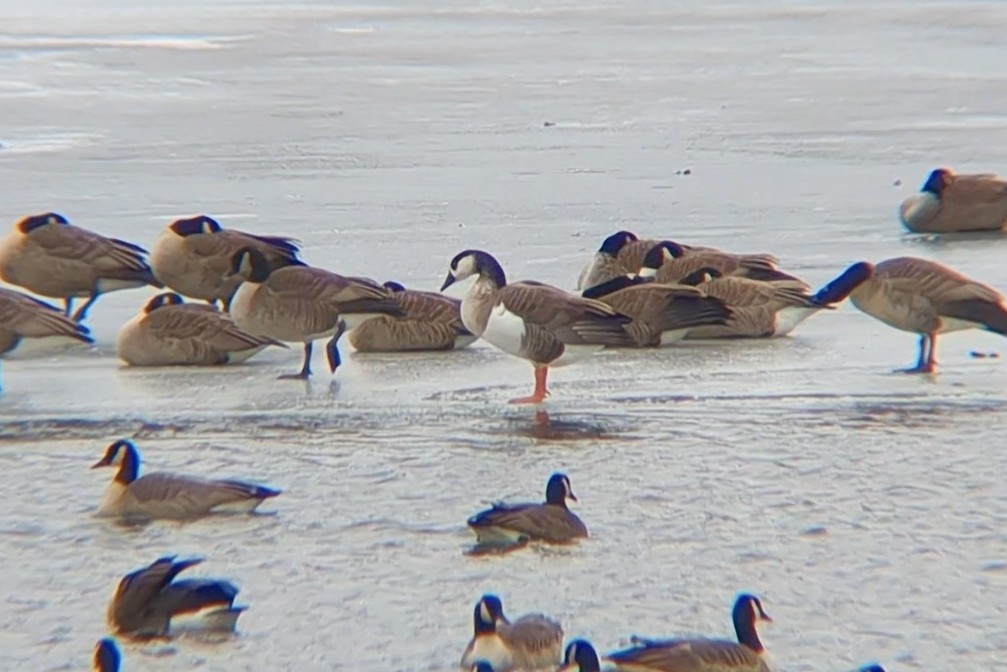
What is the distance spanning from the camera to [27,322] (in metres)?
10.5

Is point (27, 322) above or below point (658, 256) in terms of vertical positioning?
below

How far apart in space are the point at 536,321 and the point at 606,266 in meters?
2.28

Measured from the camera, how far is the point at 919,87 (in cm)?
2402

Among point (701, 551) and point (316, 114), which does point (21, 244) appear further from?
point (316, 114)

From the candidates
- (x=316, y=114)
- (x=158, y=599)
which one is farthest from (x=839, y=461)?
(x=316, y=114)

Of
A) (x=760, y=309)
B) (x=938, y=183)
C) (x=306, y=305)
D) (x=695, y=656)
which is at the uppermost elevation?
(x=938, y=183)

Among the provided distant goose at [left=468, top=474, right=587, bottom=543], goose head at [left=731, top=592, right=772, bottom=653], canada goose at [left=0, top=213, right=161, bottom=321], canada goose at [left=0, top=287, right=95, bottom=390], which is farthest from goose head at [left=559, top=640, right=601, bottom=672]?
canada goose at [left=0, top=213, right=161, bottom=321]

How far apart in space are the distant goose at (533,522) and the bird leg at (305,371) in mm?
3198

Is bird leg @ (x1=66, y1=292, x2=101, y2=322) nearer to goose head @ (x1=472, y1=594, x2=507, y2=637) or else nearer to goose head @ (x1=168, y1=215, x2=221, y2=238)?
goose head @ (x1=168, y1=215, x2=221, y2=238)

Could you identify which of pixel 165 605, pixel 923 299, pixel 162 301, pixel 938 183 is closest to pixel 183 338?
pixel 162 301

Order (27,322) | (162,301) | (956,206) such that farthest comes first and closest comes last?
1. (956,206)
2. (162,301)
3. (27,322)

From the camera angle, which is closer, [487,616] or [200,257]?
[487,616]

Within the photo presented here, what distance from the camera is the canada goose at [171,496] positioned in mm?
7656

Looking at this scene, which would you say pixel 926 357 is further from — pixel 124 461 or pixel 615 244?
pixel 124 461
